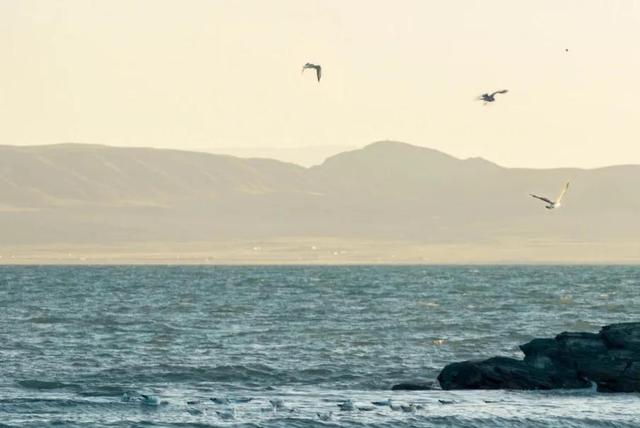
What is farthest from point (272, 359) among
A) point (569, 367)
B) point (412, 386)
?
point (569, 367)

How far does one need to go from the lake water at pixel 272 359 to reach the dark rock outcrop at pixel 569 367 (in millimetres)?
1254

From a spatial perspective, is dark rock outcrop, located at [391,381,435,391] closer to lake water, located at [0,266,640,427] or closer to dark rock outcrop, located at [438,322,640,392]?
dark rock outcrop, located at [438,322,640,392]

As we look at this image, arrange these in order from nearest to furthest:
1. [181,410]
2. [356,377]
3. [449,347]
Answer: [181,410] < [356,377] < [449,347]

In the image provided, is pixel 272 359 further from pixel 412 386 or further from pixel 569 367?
pixel 569 367

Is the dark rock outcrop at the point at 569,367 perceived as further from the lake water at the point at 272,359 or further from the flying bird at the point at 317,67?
the flying bird at the point at 317,67

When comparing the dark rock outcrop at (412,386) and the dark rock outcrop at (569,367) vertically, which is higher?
the dark rock outcrop at (569,367)

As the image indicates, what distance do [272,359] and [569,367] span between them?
1644cm

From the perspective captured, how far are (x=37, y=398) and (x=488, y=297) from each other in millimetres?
84620

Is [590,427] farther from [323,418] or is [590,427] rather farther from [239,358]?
[239,358]

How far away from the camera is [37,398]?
44.6 metres

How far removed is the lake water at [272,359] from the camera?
A: 40844 millimetres

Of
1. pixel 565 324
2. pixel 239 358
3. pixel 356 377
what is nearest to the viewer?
pixel 356 377

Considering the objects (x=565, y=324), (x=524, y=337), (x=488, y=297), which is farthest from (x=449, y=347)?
(x=488, y=297)

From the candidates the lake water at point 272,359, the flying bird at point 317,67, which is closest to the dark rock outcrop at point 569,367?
the lake water at point 272,359
